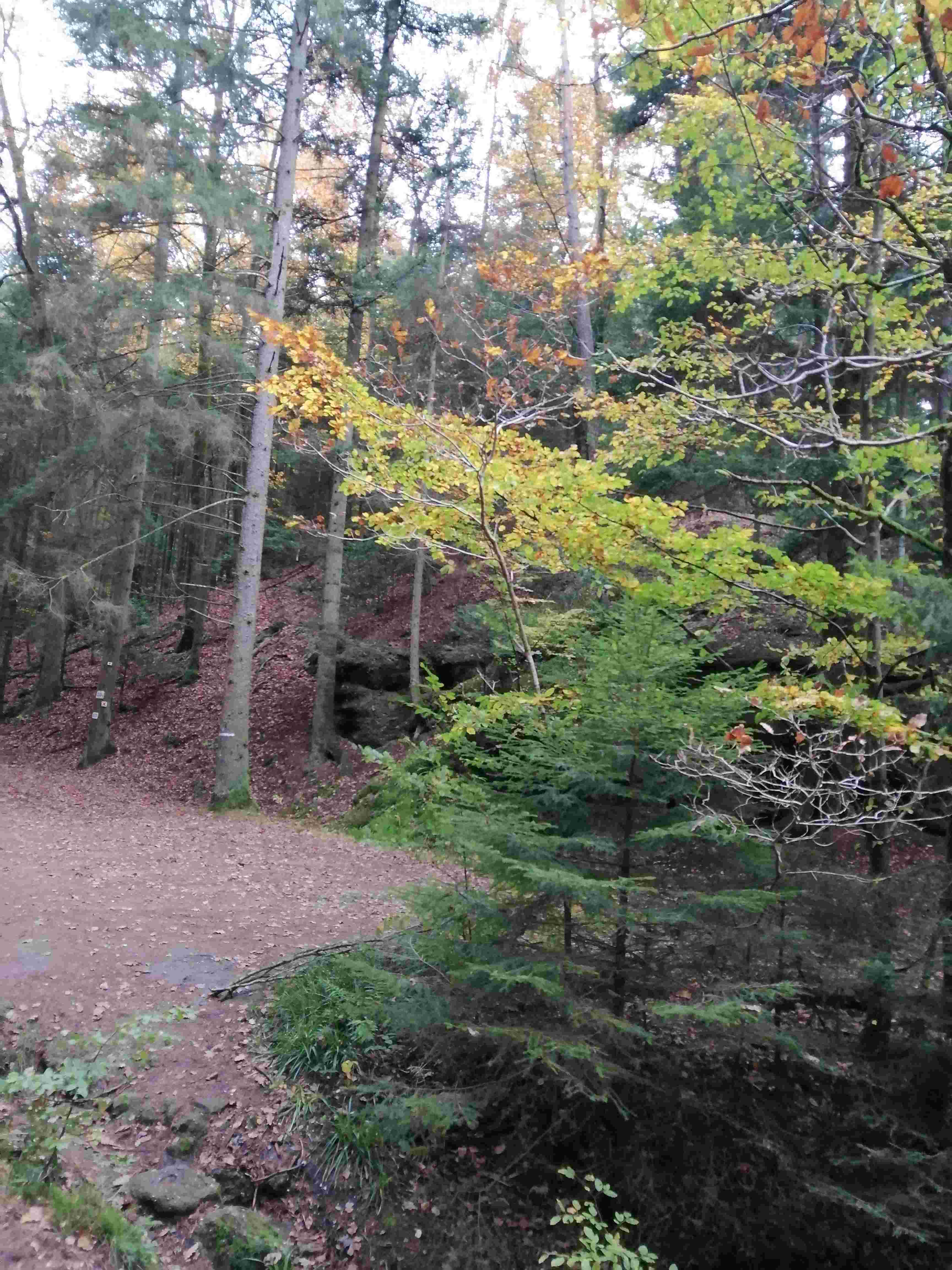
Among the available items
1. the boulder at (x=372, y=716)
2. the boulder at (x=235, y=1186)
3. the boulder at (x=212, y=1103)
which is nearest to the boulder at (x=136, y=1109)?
the boulder at (x=212, y=1103)

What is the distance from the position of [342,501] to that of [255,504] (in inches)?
71.0

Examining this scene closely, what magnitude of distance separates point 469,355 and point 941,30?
390 inches

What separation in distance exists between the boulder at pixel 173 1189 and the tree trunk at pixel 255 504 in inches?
293

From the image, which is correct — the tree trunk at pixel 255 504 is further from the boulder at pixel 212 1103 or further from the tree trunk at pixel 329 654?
the boulder at pixel 212 1103

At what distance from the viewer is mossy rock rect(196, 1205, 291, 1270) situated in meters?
3.62

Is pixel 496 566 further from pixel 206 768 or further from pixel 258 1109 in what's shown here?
pixel 206 768

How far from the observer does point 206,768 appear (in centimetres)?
1363

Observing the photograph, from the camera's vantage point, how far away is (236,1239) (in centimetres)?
369

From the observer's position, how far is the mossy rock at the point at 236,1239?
11.9 ft

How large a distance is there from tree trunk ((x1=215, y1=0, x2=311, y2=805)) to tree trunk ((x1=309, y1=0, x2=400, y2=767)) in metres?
1.56

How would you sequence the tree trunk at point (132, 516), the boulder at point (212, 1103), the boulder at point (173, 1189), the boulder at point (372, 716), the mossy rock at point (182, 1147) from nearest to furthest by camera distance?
the boulder at point (173, 1189)
the mossy rock at point (182, 1147)
the boulder at point (212, 1103)
the tree trunk at point (132, 516)
the boulder at point (372, 716)

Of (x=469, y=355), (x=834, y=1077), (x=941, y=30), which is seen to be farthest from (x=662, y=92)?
(x=834, y=1077)

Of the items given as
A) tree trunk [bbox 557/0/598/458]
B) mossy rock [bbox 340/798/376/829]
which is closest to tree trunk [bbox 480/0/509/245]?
tree trunk [bbox 557/0/598/458]

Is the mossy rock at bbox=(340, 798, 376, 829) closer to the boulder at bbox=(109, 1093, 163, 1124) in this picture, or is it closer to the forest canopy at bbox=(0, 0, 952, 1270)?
the forest canopy at bbox=(0, 0, 952, 1270)
